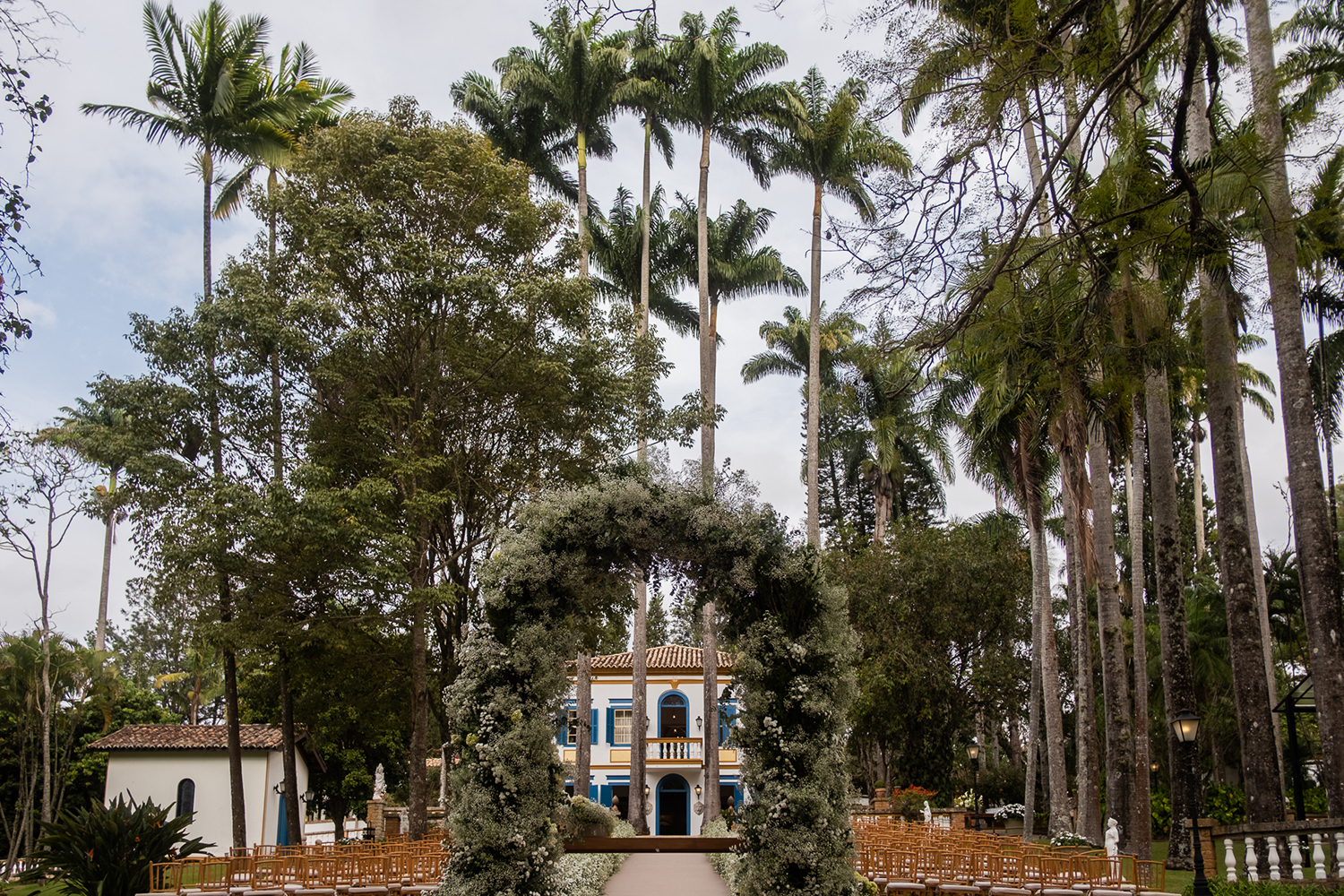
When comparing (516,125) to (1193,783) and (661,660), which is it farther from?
(1193,783)

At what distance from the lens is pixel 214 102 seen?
72.8 ft

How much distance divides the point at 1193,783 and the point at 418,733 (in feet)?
44.2

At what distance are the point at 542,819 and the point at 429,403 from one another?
12392mm

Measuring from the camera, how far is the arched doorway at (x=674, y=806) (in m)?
35.0

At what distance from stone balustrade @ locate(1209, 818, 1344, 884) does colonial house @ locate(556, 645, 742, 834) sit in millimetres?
23173

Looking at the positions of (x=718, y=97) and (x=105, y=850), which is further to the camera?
(x=718, y=97)

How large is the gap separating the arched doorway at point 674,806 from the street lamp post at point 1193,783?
922 inches

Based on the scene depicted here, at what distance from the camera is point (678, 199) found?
3544cm

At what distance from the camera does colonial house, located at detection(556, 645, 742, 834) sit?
34.2 metres

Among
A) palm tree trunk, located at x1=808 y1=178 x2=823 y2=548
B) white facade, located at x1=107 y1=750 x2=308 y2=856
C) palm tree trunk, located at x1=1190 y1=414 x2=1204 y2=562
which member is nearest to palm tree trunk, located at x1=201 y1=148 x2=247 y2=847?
white facade, located at x1=107 y1=750 x2=308 y2=856

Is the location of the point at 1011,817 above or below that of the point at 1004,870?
below

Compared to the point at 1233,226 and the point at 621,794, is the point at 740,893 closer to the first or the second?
the point at 1233,226

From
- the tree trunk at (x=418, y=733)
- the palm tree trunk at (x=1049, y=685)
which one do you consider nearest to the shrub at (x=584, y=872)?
the tree trunk at (x=418, y=733)

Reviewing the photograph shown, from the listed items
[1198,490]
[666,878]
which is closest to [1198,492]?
[1198,490]
